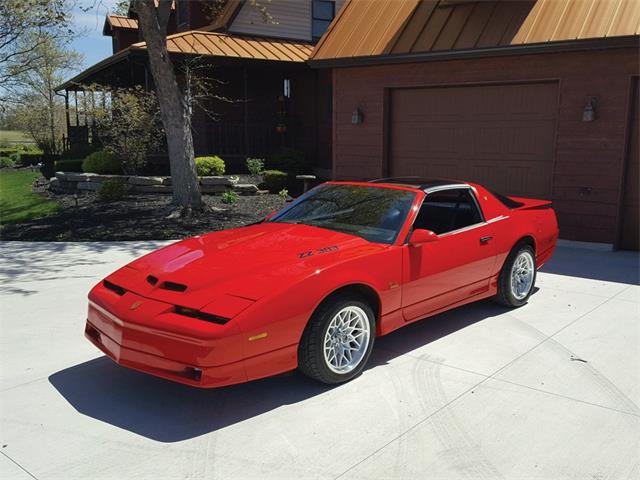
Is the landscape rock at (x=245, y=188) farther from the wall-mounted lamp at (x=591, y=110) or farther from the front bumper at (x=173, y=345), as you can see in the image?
the front bumper at (x=173, y=345)

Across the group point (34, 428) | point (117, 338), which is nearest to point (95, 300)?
point (117, 338)

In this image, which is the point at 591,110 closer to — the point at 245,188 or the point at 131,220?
the point at 131,220

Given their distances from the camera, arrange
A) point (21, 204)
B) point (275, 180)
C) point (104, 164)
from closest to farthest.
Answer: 1. point (21, 204)
2. point (275, 180)
3. point (104, 164)

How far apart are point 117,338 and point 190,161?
7.84 meters

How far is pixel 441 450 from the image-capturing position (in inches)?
135

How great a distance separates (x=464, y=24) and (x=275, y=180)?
20.8 ft

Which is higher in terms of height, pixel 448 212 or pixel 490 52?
pixel 490 52

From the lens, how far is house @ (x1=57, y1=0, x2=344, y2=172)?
17312mm

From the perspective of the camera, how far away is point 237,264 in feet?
13.8

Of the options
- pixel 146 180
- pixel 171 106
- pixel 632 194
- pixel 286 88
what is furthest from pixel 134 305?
pixel 286 88

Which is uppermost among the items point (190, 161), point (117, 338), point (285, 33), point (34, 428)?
point (285, 33)

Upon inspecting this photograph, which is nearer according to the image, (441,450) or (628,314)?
(441,450)

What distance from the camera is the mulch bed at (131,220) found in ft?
32.7

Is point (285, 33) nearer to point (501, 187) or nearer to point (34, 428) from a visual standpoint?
point (501, 187)
